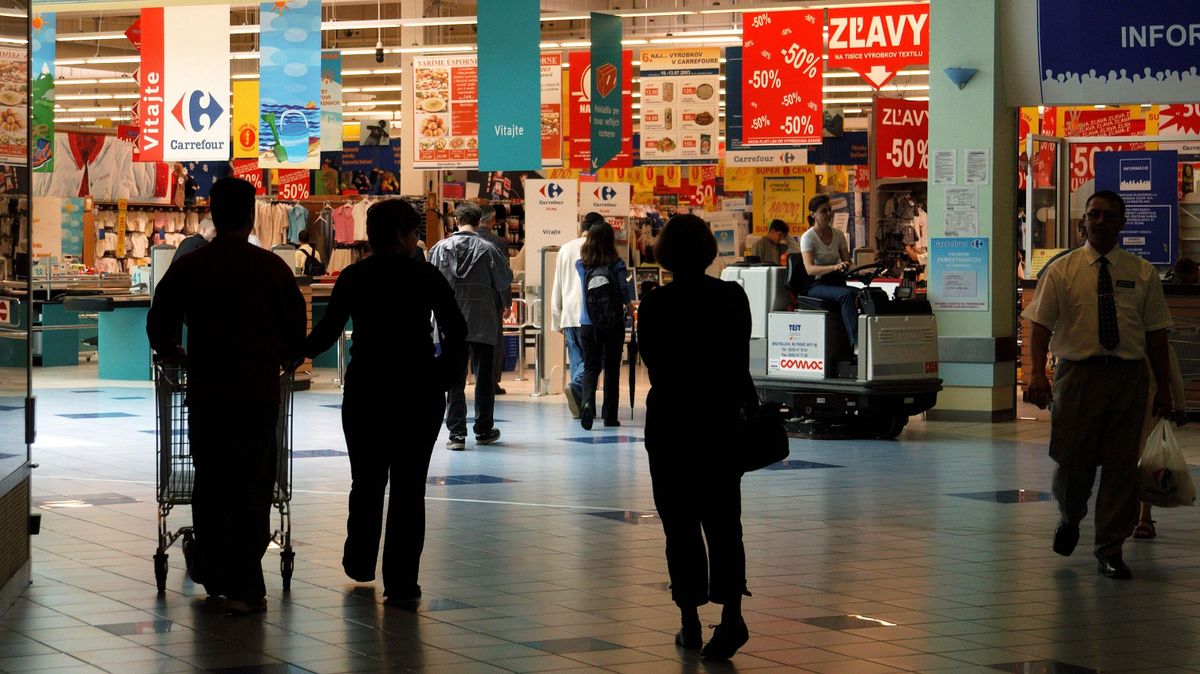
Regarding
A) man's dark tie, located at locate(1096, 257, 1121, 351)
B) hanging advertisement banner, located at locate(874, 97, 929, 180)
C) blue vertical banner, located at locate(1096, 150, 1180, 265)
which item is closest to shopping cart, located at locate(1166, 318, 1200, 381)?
blue vertical banner, located at locate(1096, 150, 1180, 265)

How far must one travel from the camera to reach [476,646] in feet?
16.9

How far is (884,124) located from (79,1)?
26.4 feet

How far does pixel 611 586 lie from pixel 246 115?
14.2 metres

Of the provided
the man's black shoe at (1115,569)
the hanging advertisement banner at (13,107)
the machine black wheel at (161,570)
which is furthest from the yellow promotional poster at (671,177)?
the machine black wheel at (161,570)

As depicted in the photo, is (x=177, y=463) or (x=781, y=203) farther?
(x=781, y=203)

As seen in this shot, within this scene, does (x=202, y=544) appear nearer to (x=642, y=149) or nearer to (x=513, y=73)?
(x=513, y=73)

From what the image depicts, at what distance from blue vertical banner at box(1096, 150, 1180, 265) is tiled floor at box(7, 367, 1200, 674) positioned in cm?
500

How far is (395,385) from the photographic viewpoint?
5883 millimetres

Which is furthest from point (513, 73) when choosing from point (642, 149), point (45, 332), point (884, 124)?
point (45, 332)

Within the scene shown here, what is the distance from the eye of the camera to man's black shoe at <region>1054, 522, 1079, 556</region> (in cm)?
672

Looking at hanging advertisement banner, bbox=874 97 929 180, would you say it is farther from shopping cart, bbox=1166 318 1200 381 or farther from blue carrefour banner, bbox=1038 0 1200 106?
shopping cart, bbox=1166 318 1200 381

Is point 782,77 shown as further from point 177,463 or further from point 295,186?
point 177,463

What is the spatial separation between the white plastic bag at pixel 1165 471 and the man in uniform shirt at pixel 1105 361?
0.17 m

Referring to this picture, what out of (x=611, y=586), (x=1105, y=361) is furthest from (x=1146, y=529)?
(x=611, y=586)
